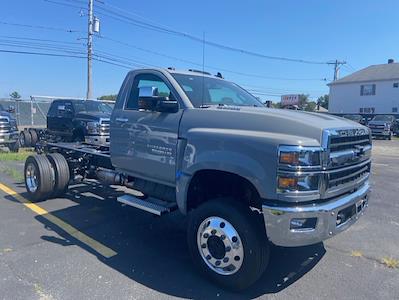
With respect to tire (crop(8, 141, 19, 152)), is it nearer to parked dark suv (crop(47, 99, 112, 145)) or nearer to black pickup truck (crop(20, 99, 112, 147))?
black pickup truck (crop(20, 99, 112, 147))

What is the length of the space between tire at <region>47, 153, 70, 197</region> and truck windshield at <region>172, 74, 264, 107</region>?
324 cm

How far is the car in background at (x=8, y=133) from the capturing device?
14305mm

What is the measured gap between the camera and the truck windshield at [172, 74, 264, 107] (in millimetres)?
4776

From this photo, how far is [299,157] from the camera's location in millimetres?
3367

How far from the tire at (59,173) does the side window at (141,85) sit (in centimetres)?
234

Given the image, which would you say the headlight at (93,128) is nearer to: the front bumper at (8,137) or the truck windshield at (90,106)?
the truck windshield at (90,106)

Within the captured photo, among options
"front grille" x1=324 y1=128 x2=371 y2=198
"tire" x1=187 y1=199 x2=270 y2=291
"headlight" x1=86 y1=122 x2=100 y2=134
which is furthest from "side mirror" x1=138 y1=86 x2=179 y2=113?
"headlight" x1=86 y1=122 x2=100 y2=134

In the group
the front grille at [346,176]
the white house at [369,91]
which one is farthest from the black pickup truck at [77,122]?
the white house at [369,91]

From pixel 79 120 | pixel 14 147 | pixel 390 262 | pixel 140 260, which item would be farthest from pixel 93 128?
pixel 390 262

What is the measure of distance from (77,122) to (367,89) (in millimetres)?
43136

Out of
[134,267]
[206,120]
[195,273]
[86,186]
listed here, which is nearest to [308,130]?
[206,120]

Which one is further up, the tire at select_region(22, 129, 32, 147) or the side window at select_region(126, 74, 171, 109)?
the side window at select_region(126, 74, 171, 109)

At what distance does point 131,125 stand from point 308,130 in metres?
2.58

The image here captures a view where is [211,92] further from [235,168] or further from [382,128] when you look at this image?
[382,128]
